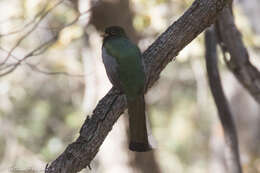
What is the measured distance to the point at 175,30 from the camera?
3379 millimetres

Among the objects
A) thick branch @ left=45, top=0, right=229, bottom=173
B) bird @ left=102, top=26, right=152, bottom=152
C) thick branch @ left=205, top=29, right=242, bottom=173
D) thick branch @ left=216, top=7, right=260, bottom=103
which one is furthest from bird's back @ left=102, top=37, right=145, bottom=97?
thick branch @ left=205, top=29, right=242, bottom=173

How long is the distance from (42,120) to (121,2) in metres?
4.14

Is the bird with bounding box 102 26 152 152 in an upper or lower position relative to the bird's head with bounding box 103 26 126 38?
lower

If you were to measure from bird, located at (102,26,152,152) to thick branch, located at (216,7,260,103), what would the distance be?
1372 mm

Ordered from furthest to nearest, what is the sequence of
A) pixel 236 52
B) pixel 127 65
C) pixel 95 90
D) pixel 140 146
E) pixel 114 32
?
pixel 95 90, pixel 236 52, pixel 114 32, pixel 127 65, pixel 140 146

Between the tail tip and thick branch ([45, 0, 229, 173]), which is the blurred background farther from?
the tail tip

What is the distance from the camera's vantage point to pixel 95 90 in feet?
21.6

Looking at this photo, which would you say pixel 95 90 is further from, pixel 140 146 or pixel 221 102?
pixel 140 146

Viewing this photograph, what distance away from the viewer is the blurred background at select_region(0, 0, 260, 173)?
19.8 feet

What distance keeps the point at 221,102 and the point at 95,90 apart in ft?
6.73

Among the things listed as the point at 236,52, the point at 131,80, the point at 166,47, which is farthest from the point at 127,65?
the point at 236,52

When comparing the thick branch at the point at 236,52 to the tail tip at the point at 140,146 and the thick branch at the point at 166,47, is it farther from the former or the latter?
the tail tip at the point at 140,146

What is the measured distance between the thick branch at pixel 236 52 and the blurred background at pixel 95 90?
754 mm

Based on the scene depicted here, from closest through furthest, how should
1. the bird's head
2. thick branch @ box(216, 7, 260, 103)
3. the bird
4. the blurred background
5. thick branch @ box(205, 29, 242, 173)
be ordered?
1. the bird
2. the bird's head
3. thick branch @ box(216, 7, 260, 103)
4. thick branch @ box(205, 29, 242, 173)
5. the blurred background
